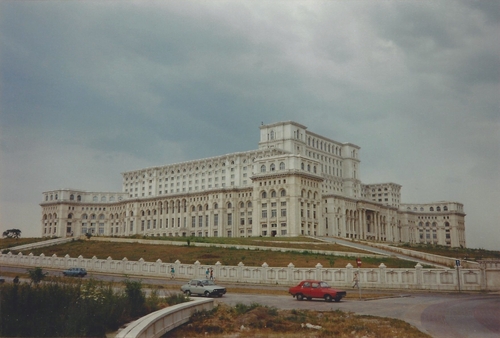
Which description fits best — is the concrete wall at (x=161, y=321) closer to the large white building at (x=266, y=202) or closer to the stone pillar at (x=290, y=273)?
the stone pillar at (x=290, y=273)

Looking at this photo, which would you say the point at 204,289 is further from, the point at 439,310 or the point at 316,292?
the point at 439,310

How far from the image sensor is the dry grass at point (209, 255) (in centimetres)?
5234

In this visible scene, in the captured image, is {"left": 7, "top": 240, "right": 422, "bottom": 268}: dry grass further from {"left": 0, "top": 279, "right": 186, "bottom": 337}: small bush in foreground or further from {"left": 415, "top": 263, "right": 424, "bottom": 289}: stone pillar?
{"left": 0, "top": 279, "right": 186, "bottom": 337}: small bush in foreground

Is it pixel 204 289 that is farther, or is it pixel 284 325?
pixel 204 289

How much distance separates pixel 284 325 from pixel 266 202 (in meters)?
93.9

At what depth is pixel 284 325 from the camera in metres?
18.4

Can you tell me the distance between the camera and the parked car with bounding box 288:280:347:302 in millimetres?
29044

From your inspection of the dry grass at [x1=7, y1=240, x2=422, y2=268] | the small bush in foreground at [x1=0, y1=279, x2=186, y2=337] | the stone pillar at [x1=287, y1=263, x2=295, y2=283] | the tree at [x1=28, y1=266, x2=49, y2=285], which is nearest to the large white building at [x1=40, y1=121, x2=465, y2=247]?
the dry grass at [x1=7, y1=240, x2=422, y2=268]

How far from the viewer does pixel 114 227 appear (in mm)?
161250

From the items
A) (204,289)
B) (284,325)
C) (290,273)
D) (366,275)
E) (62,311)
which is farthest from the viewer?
(290,273)

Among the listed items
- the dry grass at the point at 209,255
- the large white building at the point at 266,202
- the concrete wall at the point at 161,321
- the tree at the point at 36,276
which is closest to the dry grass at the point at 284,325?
the concrete wall at the point at 161,321

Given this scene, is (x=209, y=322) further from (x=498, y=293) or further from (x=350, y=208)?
(x=350, y=208)

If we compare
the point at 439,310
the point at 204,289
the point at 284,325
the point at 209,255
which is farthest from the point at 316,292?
the point at 209,255

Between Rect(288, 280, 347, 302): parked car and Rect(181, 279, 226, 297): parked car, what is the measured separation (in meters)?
4.95
